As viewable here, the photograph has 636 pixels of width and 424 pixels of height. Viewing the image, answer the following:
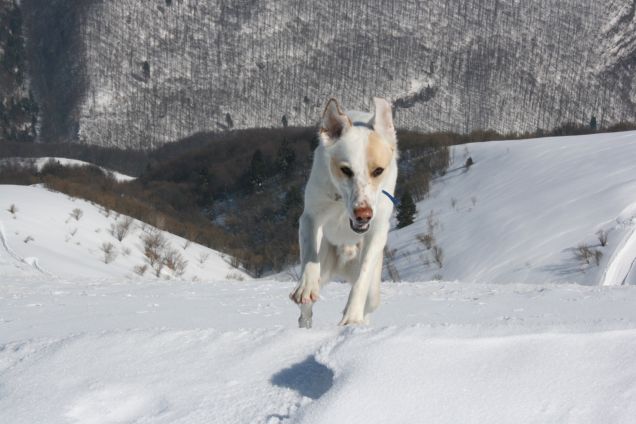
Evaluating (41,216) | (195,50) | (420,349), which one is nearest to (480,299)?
(420,349)

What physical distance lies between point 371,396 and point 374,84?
102 meters

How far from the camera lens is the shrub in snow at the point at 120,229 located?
87.9 feet

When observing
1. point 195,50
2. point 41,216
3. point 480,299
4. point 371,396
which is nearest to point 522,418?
point 371,396

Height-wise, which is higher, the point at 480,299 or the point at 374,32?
the point at 374,32

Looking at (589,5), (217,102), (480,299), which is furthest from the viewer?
(589,5)

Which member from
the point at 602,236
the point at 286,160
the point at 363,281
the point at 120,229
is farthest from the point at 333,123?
the point at 286,160

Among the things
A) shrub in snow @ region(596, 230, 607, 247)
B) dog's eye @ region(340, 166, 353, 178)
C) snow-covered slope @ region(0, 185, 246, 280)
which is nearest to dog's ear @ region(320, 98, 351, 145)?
dog's eye @ region(340, 166, 353, 178)

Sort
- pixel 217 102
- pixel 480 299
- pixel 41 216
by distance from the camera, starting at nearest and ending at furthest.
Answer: pixel 480 299 < pixel 41 216 < pixel 217 102

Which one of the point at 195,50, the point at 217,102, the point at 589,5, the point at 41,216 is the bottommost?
the point at 41,216

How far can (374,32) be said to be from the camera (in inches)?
4139

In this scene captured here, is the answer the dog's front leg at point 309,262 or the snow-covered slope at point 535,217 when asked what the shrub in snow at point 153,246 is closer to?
the snow-covered slope at point 535,217

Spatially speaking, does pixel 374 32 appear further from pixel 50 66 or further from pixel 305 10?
pixel 50 66

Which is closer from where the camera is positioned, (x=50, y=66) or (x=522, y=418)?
(x=522, y=418)

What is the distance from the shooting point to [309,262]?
4.23 m
